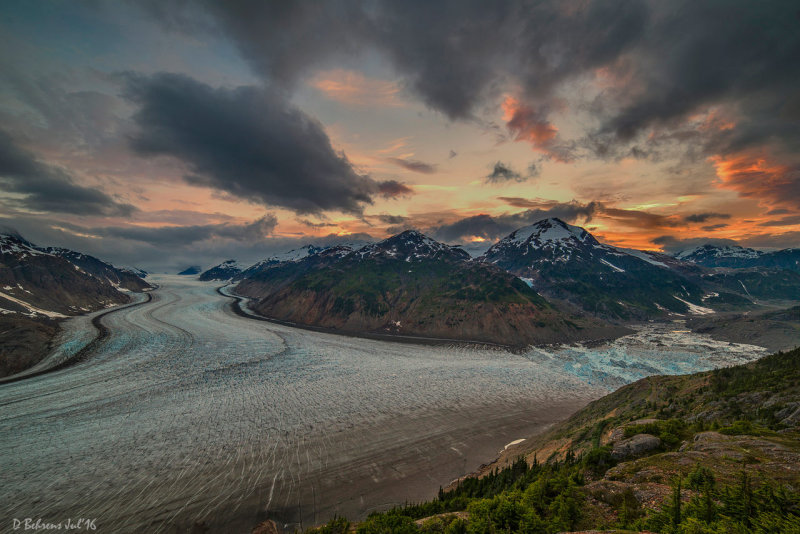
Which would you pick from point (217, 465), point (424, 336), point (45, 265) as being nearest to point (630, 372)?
point (424, 336)

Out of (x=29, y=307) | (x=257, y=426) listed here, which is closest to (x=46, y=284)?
(x=29, y=307)

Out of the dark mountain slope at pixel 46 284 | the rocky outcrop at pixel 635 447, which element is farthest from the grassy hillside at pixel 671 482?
the dark mountain slope at pixel 46 284

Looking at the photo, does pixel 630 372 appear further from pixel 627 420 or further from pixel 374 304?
pixel 374 304

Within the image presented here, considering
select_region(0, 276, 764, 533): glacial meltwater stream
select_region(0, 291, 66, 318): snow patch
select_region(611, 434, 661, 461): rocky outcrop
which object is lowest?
select_region(0, 276, 764, 533): glacial meltwater stream

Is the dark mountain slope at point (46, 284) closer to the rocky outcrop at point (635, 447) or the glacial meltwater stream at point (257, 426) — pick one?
the glacial meltwater stream at point (257, 426)

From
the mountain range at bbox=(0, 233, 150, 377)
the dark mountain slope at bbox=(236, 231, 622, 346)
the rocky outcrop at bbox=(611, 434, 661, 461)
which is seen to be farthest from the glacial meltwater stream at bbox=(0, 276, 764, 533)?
the dark mountain slope at bbox=(236, 231, 622, 346)

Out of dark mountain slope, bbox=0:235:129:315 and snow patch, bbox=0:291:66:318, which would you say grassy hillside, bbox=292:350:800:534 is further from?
dark mountain slope, bbox=0:235:129:315
